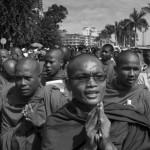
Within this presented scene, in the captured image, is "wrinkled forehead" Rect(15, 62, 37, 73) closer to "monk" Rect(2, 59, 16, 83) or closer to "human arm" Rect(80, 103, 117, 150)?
"monk" Rect(2, 59, 16, 83)

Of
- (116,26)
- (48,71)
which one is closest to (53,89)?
(48,71)

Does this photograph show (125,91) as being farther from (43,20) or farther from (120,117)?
(43,20)

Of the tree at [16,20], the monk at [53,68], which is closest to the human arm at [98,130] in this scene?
the monk at [53,68]

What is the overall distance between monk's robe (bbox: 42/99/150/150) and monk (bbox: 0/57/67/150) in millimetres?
568

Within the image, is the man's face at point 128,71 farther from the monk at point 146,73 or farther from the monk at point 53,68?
the monk at point 53,68

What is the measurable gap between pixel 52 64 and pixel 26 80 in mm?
1666

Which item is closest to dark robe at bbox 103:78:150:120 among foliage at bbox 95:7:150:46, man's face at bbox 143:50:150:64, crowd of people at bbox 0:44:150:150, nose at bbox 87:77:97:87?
crowd of people at bbox 0:44:150:150

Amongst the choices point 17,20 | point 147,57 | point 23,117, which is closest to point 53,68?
point 23,117

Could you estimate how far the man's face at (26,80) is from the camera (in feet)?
9.84

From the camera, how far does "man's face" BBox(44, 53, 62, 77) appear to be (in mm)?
4613

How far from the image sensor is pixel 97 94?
2.02 meters

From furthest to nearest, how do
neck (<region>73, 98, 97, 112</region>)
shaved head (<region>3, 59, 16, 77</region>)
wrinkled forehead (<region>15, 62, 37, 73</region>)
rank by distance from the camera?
shaved head (<region>3, 59, 16, 77</region>) → wrinkled forehead (<region>15, 62, 37, 73</region>) → neck (<region>73, 98, 97, 112</region>)

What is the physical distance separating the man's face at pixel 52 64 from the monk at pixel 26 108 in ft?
4.21

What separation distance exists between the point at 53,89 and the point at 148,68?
3105mm
